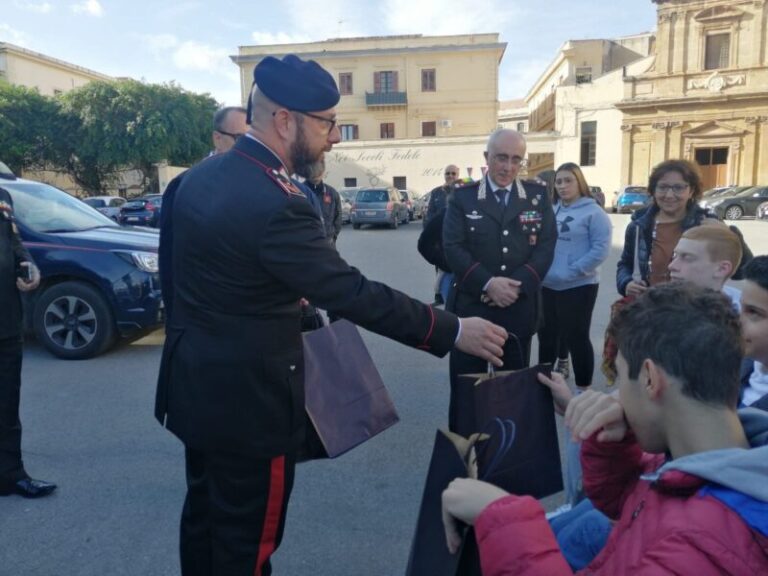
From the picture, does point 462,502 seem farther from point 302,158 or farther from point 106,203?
point 106,203

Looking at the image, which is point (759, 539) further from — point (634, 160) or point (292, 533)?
point (634, 160)

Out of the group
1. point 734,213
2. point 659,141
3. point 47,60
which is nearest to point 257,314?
point 734,213

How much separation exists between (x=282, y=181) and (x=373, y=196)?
76.6ft

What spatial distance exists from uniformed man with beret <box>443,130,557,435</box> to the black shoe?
2402mm

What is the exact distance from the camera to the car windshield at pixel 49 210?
21.3ft

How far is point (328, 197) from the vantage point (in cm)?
687

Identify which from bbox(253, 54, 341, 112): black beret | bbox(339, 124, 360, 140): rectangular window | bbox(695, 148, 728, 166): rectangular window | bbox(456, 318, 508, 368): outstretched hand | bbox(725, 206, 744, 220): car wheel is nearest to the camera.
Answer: bbox(253, 54, 341, 112): black beret

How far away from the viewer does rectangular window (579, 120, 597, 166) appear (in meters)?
42.7

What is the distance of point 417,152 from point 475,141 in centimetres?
403

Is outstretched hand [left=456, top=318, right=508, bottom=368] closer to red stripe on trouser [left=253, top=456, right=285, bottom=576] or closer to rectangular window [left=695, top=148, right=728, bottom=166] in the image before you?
red stripe on trouser [left=253, top=456, right=285, bottom=576]

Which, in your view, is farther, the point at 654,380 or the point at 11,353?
the point at 11,353

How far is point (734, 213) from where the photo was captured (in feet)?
90.8

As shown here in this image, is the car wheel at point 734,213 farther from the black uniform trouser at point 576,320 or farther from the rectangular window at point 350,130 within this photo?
the rectangular window at point 350,130

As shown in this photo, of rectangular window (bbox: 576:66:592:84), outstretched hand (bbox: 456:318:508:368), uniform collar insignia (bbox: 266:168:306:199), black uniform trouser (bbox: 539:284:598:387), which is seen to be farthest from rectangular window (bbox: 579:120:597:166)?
uniform collar insignia (bbox: 266:168:306:199)
